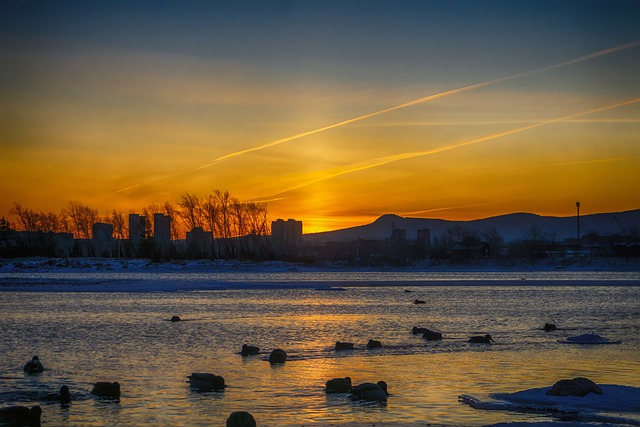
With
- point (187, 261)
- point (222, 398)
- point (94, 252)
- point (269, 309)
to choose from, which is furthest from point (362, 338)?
point (94, 252)

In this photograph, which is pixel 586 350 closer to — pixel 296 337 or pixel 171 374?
pixel 296 337

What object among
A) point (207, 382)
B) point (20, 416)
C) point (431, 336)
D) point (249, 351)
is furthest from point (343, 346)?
point (20, 416)

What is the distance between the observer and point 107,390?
59.0 feet

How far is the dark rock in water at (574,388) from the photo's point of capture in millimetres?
17141

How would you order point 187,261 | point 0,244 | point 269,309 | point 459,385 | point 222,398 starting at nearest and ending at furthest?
point 222,398 → point 459,385 → point 269,309 → point 187,261 → point 0,244

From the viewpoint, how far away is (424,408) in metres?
16.8

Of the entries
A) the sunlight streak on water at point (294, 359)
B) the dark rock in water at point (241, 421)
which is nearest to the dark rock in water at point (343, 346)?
the sunlight streak on water at point (294, 359)

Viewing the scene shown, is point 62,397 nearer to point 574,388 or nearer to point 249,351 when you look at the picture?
point 249,351

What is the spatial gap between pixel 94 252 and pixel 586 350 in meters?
166

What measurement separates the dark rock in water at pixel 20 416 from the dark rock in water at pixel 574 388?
35.7 feet

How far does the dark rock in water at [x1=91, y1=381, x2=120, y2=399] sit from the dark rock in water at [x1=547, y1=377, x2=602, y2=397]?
9.80 m

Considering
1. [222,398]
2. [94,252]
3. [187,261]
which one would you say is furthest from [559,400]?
[94,252]

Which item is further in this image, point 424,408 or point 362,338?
point 362,338

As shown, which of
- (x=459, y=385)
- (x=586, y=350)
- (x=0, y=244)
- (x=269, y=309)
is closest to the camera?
(x=459, y=385)
